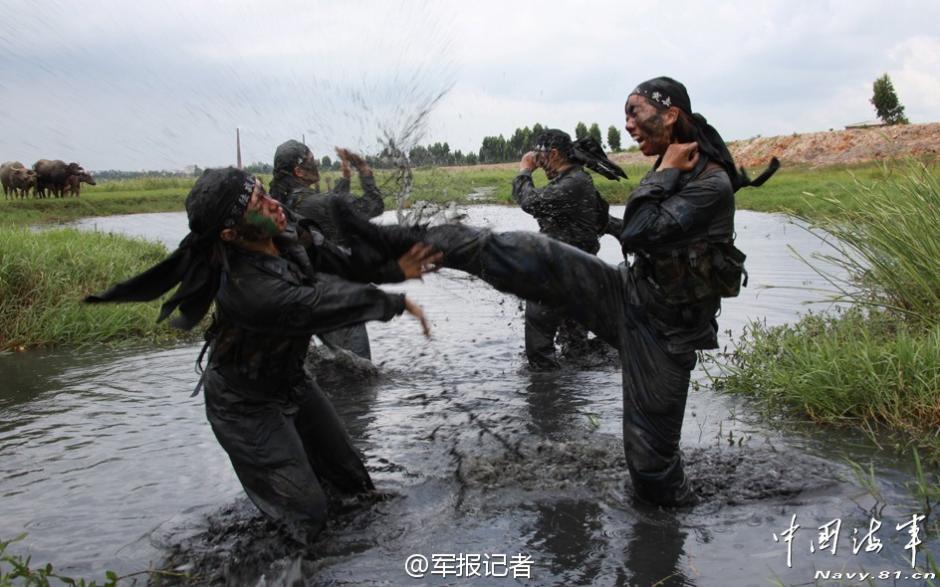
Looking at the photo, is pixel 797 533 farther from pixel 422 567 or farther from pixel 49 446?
pixel 49 446

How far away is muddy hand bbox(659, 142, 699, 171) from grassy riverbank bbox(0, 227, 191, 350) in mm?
7209

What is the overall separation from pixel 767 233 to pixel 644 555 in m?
15.8

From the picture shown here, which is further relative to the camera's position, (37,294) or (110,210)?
(110,210)

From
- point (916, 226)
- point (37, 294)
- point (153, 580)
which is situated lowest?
point (153, 580)

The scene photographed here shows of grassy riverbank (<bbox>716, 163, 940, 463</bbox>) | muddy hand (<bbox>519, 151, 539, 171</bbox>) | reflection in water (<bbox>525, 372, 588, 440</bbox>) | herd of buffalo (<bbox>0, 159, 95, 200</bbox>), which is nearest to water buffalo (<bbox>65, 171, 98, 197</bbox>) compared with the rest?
herd of buffalo (<bbox>0, 159, 95, 200</bbox>)

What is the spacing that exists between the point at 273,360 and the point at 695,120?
2.60 meters

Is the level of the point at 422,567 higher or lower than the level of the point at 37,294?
lower

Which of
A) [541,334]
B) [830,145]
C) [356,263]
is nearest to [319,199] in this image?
[541,334]

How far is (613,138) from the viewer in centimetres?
5822

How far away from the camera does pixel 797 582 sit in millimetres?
3967

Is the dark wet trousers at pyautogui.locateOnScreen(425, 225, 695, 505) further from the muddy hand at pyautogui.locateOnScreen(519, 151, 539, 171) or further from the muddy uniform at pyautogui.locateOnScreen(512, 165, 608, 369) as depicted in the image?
the muddy hand at pyautogui.locateOnScreen(519, 151, 539, 171)

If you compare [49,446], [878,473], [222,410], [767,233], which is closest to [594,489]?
[878,473]

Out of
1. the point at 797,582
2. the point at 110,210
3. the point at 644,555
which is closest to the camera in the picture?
the point at 797,582

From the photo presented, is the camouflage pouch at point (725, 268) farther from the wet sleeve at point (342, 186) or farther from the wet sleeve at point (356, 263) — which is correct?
the wet sleeve at point (342, 186)
